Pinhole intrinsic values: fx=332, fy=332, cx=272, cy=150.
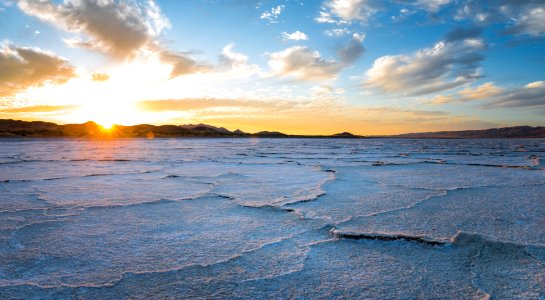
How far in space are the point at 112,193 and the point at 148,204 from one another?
723mm

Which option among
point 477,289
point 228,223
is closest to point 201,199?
point 228,223

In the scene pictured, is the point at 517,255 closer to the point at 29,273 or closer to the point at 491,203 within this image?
the point at 491,203

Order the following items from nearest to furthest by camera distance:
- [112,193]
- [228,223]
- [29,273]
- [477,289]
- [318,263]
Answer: [477,289]
[29,273]
[318,263]
[228,223]
[112,193]

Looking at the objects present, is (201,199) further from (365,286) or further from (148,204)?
(365,286)

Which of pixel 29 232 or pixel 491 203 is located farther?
pixel 491 203

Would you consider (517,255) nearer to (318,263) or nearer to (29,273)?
(318,263)

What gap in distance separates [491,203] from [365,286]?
6.58 feet

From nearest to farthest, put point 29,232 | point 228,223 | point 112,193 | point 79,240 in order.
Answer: point 79,240 → point 29,232 → point 228,223 → point 112,193

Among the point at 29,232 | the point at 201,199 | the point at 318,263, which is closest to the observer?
the point at 318,263

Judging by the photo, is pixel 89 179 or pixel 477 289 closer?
pixel 477 289

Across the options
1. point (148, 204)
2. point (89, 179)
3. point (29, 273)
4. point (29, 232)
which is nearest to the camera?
point (29, 273)

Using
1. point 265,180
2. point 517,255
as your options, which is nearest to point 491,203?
point 517,255

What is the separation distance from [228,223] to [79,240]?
84 cm

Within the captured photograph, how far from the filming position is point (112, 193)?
319cm
